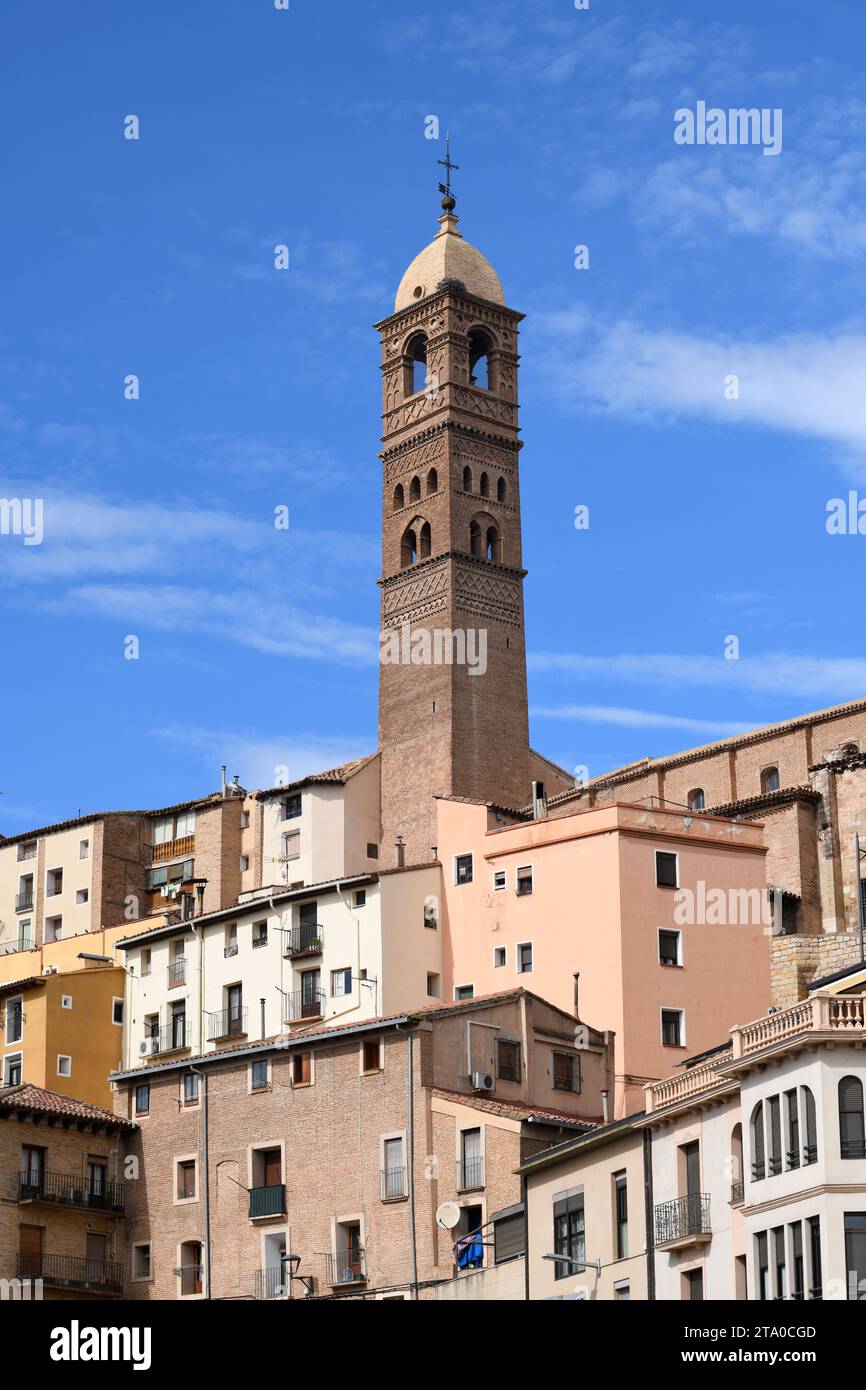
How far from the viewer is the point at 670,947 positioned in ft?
231

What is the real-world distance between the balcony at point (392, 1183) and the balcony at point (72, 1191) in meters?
9.96

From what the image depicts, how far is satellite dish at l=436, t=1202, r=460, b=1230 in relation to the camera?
5712 cm

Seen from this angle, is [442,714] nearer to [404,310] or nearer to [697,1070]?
[404,310]

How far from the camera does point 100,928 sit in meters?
91.1

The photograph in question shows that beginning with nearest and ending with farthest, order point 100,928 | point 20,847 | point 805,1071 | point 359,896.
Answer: point 805,1071
point 359,896
point 100,928
point 20,847

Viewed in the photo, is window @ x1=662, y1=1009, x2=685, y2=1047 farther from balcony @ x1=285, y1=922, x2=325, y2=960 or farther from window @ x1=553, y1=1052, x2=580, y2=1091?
balcony @ x1=285, y1=922, x2=325, y2=960

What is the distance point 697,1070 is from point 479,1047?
45.2 feet

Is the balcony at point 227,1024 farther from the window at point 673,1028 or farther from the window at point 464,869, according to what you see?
the window at point 673,1028

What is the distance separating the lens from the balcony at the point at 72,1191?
65.4 meters

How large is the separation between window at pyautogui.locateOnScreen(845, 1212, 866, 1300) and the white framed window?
26214 mm

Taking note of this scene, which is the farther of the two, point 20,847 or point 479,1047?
point 20,847
